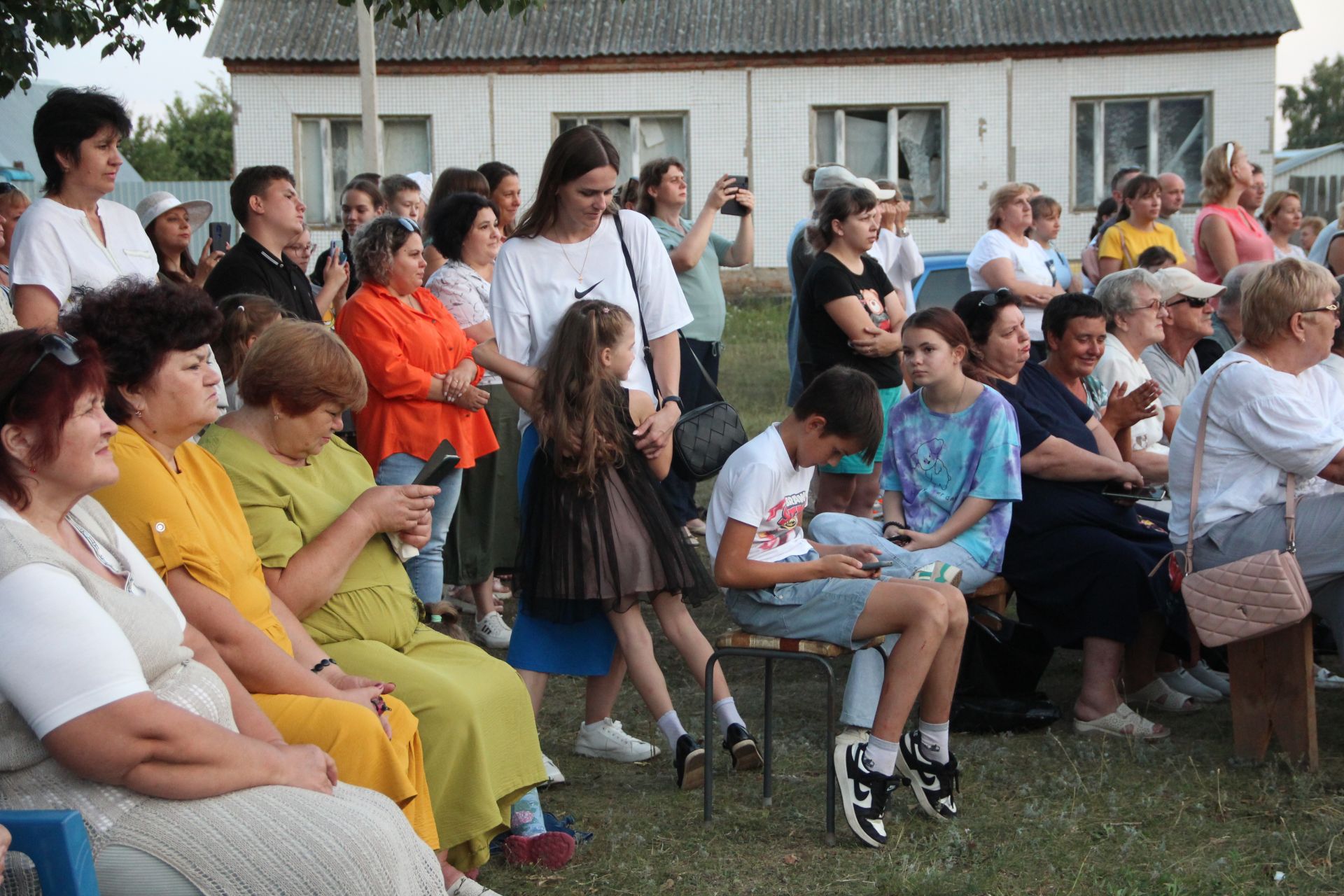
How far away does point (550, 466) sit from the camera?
428 centimetres

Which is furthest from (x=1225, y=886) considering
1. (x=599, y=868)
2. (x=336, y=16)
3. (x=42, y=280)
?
(x=336, y=16)

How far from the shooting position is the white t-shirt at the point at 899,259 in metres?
A: 7.55

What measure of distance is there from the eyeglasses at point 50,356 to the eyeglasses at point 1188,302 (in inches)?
188

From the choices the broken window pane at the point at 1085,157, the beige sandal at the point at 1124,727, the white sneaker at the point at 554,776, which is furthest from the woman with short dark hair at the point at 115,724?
the broken window pane at the point at 1085,157

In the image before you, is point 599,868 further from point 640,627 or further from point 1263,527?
point 1263,527

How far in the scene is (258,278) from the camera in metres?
5.25

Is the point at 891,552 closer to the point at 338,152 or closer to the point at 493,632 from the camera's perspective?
the point at 493,632

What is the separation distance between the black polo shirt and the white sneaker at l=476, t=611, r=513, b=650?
1.51 meters

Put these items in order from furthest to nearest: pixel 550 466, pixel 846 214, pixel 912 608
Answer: pixel 846 214 → pixel 550 466 → pixel 912 608

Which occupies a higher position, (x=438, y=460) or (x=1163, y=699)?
(x=438, y=460)

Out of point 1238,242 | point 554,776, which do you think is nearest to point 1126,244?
point 1238,242

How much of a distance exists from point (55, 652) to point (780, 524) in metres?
2.36

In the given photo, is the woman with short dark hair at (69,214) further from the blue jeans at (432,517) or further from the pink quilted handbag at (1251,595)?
the pink quilted handbag at (1251,595)

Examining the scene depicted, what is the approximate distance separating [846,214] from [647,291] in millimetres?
1653
